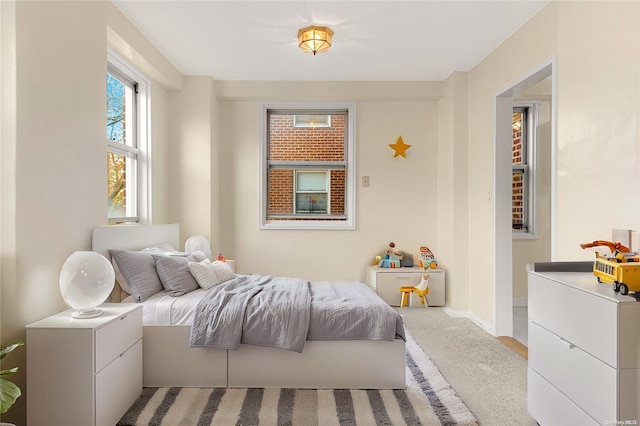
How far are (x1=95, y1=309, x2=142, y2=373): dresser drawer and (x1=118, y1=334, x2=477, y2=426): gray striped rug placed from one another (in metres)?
0.39

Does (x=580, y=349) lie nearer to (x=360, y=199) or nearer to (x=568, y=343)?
(x=568, y=343)

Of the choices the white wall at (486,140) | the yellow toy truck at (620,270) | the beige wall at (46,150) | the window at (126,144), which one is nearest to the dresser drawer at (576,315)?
the yellow toy truck at (620,270)

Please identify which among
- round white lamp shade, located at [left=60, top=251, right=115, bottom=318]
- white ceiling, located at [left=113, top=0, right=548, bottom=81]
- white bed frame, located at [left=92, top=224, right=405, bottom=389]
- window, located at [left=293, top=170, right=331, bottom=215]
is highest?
white ceiling, located at [left=113, top=0, right=548, bottom=81]

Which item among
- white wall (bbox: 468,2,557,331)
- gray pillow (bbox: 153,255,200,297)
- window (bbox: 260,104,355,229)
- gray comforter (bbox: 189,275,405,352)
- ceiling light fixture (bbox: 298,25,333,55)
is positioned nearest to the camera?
gray comforter (bbox: 189,275,405,352)

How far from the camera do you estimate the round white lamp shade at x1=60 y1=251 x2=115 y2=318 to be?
1.86 m

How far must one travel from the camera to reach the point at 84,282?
1.88 metres

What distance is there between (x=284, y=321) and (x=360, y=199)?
2.61m

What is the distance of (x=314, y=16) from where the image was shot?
297 centimetres

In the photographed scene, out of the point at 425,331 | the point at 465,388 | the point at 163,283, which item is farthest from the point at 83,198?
the point at 425,331

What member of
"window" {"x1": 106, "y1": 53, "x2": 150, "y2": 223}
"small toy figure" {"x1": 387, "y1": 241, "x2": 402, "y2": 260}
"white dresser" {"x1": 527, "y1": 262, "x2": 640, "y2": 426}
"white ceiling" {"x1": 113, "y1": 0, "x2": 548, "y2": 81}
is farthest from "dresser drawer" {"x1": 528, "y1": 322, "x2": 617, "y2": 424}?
"window" {"x1": 106, "y1": 53, "x2": 150, "y2": 223}

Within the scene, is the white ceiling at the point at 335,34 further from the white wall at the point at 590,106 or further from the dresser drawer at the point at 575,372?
the dresser drawer at the point at 575,372

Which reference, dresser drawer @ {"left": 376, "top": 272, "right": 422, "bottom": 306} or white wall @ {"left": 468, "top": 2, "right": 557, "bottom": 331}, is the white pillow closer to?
dresser drawer @ {"left": 376, "top": 272, "right": 422, "bottom": 306}

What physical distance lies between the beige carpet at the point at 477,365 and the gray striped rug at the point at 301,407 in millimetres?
144

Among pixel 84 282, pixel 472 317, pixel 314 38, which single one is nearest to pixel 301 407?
pixel 84 282
